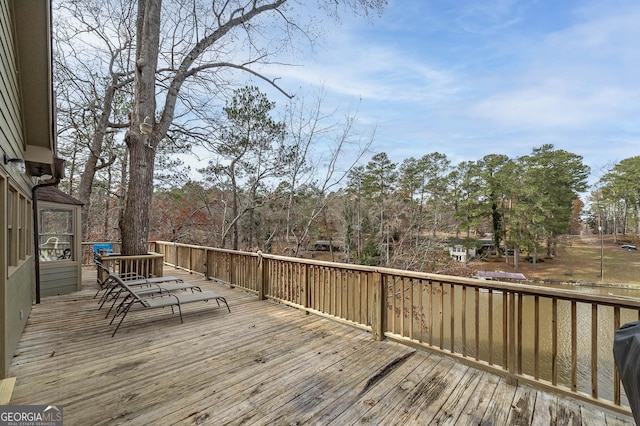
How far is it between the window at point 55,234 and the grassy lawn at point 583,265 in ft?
77.3

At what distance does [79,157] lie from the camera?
12648 mm

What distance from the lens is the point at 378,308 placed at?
3.42 m

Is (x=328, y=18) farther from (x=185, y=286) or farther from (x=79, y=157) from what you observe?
(x=79, y=157)

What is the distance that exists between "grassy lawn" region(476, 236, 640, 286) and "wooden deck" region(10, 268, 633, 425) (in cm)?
2175

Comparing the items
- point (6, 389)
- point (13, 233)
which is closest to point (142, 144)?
point (13, 233)

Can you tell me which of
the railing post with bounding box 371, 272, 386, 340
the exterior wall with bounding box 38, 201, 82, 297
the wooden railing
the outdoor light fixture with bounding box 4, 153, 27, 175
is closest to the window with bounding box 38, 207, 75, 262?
the exterior wall with bounding box 38, 201, 82, 297

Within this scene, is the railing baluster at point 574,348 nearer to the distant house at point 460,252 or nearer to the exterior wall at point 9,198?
the exterior wall at point 9,198

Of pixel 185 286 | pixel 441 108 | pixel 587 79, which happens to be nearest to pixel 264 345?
pixel 185 286

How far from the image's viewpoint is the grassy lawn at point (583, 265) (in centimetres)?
2189

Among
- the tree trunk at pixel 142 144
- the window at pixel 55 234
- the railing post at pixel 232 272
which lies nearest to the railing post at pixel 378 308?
the railing post at pixel 232 272

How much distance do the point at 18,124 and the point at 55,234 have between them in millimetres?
3263

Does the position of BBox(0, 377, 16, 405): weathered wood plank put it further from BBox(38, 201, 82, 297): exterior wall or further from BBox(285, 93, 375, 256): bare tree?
BBox(285, 93, 375, 256): bare tree

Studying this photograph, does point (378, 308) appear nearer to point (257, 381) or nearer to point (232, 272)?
point (257, 381)

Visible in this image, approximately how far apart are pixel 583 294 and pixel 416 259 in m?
11.6
